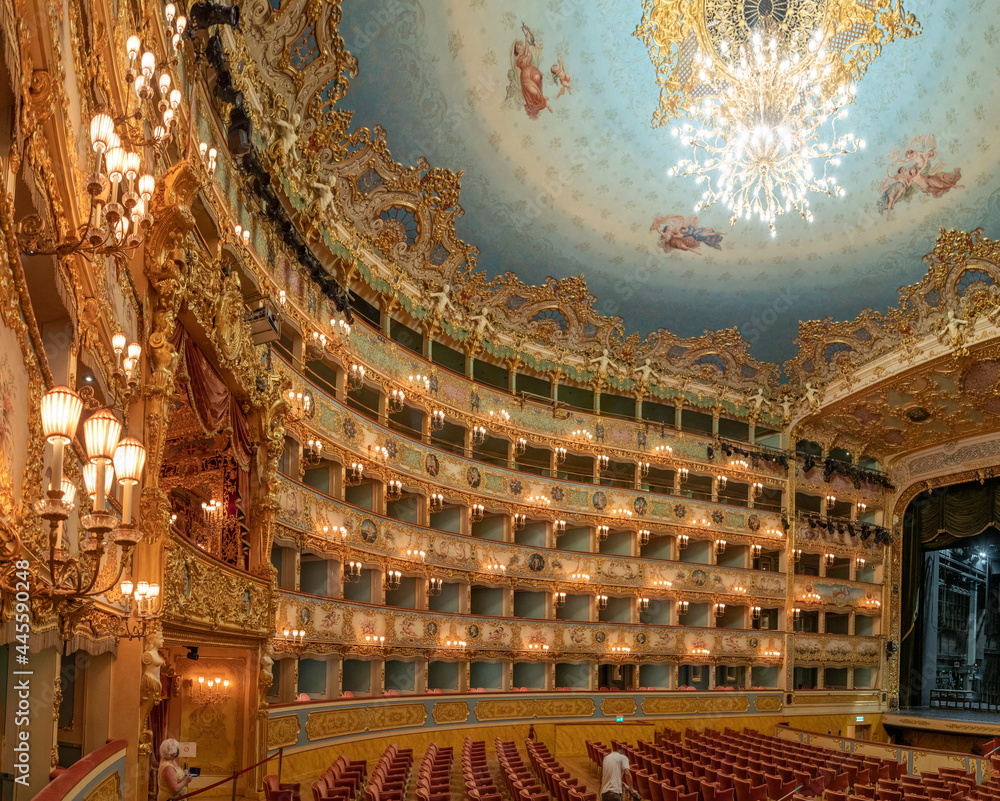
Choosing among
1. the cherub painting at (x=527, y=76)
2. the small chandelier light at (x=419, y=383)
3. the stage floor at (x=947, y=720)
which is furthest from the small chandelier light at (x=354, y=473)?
the stage floor at (x=947, y=720)

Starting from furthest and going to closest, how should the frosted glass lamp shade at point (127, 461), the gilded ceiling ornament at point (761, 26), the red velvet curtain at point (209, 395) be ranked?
the gilded ceiling ornament at point (761, 26) → the red velvet curtain at point (209, 395) → the frosted glass lamp shade at point (127, 461)

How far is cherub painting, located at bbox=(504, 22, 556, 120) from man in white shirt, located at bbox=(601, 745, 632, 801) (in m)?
16.4

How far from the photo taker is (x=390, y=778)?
14469 millimetres

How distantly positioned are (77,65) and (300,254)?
12.0m

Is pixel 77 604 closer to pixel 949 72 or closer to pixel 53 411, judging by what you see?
pixel 53 411

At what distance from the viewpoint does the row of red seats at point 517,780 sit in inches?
532

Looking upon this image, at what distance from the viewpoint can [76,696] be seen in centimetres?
957

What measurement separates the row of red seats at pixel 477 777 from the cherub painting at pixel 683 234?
52.7ft

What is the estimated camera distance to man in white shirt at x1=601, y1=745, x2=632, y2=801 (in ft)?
41.3

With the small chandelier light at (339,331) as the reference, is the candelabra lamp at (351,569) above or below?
below

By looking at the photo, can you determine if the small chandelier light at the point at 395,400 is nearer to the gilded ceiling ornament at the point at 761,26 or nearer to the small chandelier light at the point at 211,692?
the small chandelier light at the point at 211,692

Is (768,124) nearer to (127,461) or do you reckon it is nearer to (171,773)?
(171,773)

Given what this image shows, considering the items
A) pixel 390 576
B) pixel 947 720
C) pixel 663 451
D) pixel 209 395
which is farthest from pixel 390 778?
pixel 947 720

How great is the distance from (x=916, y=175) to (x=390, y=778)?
70.7ft
